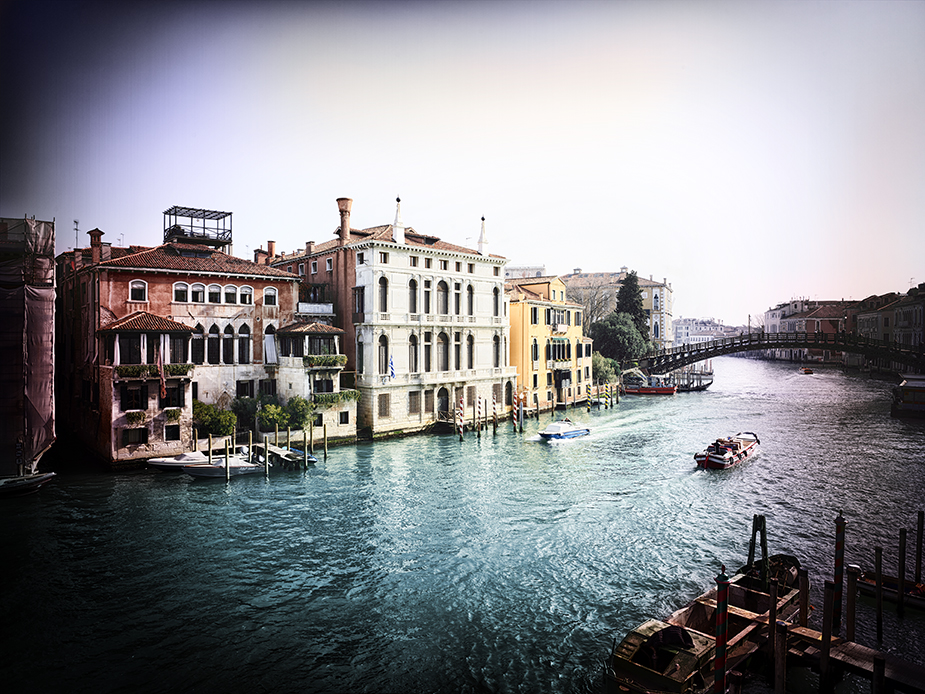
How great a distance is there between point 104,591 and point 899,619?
13913 mm

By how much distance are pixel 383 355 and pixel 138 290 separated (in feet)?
32.5

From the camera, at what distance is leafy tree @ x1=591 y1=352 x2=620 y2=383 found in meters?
40.5

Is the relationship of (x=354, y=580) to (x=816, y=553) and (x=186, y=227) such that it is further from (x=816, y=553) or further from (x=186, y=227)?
(x=186, y=227)

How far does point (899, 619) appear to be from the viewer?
30.7 ft

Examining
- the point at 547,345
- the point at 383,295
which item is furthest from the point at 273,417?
the point at 547,345

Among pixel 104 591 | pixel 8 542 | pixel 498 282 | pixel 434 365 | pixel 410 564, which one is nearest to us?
pixel 104 591

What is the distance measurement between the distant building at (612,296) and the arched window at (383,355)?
29777 mm

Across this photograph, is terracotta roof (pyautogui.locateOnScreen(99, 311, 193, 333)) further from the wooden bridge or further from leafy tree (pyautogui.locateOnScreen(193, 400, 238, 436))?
the wooden bridge

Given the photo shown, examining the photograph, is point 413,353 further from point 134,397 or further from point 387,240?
point 134,397

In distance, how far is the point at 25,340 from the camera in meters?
15.5

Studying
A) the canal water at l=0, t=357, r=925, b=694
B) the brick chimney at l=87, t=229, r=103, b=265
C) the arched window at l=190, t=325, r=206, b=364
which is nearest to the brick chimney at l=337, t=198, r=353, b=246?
the arched window at l=190, t=325, r=206, b=364

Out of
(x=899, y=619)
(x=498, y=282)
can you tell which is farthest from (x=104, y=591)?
(x=498, y=282)

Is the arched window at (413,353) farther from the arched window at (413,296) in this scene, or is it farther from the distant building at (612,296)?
the distant building at (612,296)

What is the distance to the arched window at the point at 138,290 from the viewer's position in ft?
68.3
